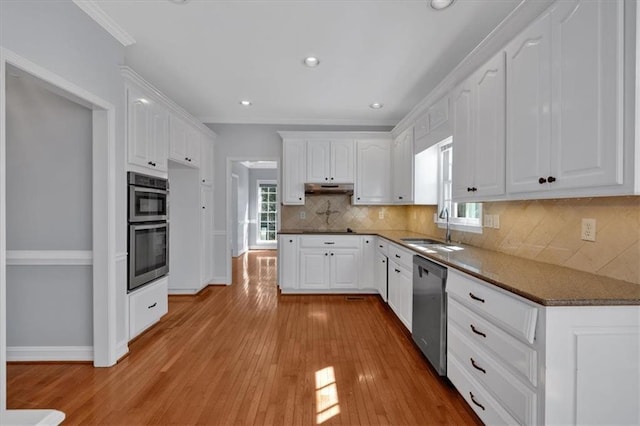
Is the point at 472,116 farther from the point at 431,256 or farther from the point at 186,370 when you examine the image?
the point at 186,370

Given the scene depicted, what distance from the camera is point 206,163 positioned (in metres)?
4.58

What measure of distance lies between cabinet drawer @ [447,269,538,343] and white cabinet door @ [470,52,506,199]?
65cm

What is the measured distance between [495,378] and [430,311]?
2.53ft

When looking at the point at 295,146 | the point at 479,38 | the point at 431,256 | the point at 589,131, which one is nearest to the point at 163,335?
the point at 431,256

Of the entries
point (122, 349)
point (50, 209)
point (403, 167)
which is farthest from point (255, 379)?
point (403, 167)

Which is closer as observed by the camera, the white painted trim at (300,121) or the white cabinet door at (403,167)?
the white cabinet door at (403,167)

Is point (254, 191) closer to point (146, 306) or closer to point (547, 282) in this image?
point (146, 306)

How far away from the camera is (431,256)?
89.4 inches

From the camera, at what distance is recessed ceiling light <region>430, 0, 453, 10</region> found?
6.66 ft

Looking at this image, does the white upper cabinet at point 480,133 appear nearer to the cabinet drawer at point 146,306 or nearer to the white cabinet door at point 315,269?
the white cabinet door at point 315,269

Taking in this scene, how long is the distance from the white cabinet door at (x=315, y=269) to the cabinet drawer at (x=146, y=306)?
1.76 m

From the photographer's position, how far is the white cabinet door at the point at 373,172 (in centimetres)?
458

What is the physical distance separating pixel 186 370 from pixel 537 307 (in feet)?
7.76

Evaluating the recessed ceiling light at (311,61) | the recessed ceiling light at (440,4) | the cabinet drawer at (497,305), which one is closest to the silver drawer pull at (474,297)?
the cabinet drawer at (497,305)
